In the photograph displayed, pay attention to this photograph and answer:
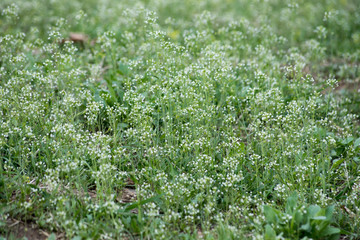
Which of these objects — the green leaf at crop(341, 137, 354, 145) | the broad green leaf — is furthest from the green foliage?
the green leaf at crop(341, 137, 354, 145)

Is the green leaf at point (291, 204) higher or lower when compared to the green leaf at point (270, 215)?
higher

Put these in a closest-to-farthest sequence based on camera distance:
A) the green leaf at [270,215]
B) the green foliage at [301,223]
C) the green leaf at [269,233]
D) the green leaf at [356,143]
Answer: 1. the green leaf at [269,233]
2. the green foliage at [301,223]
3. the green leaf at [270,215]
4. the green leaf at [356,143]

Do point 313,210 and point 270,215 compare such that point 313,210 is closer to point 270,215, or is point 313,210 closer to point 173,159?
point 270,215

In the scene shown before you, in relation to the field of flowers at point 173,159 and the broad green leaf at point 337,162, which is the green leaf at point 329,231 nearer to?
the field of flowers at point 173,159

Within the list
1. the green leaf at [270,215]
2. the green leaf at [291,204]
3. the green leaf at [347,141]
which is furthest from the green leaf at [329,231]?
the green leaf at [347,141]

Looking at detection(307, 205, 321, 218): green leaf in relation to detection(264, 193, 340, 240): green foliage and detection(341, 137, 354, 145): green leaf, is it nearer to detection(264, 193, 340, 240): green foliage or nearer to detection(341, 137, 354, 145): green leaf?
detection(264, 193, 340, 240): green foliage

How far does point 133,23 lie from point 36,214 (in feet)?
16.0

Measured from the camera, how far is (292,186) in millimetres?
4531

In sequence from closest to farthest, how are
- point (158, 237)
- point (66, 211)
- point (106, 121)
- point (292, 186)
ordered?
point (158, 237) < point (66, 211) < point (292, 186) < point (106, 121)

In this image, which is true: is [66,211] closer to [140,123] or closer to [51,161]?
[51,161]

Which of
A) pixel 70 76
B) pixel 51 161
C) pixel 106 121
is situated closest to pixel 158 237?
pixel 51 161

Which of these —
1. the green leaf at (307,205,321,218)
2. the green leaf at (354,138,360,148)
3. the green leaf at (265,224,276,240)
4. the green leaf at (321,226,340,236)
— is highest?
the green leaf at (354,138,360,148)

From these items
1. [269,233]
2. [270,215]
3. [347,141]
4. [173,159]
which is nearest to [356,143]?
[347,141]

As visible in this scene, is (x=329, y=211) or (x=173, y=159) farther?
(x=173, y=159)
